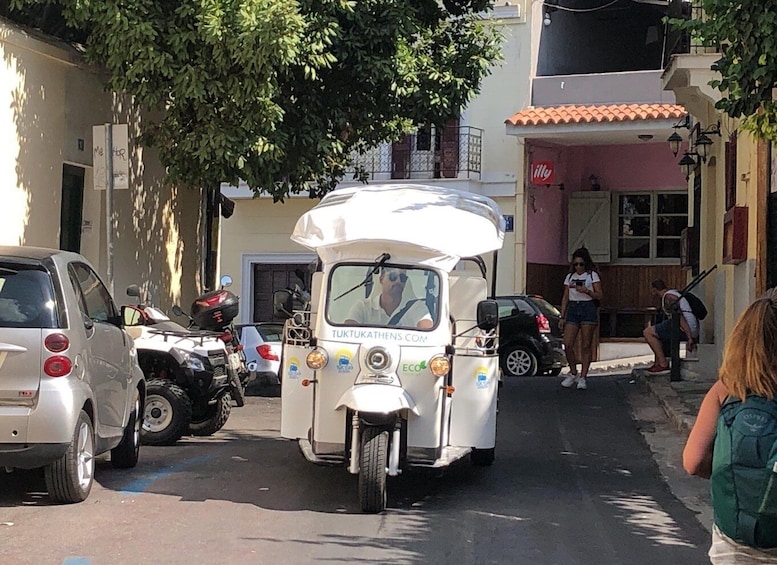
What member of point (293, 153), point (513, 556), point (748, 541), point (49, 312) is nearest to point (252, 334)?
point (293, 153)

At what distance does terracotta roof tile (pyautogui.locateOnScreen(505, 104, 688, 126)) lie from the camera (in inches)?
933

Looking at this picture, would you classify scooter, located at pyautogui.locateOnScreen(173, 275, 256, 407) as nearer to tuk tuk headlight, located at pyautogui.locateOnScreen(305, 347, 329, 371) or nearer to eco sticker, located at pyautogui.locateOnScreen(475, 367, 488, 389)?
tuk tuk headlight, located at pyautogui.locateOnScreen(305, 347, 329, 371)

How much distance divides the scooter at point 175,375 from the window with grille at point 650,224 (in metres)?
17.6

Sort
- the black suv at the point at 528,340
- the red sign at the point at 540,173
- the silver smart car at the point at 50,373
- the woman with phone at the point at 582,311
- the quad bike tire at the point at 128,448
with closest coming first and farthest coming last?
the silver smart car at the point at 50,373 < the quad bike tire at the point at 128,448 < the woman with phone at the point at 582,311 < the black suv at the point at 528,340 < the red sign at the point at 540,173

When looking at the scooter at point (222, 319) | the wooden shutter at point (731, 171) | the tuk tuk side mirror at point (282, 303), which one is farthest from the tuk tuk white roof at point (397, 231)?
the wooden shutter at point (731, 171)

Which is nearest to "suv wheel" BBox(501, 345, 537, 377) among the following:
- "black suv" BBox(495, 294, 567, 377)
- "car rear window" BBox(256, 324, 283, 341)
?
"black suv" BBox(495, 294, 567, 377)

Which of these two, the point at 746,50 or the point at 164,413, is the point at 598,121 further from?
the point at 746,50

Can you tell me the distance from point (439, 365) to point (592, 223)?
19.5m

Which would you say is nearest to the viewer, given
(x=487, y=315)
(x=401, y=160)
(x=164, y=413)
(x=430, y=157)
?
(x=487, y=315)

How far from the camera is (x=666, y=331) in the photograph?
16969 millimetres

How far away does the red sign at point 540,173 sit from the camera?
2550 centimetres

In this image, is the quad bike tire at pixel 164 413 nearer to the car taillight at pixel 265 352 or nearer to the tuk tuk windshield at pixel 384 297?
the tuk tuk windshield at pixel 384 297

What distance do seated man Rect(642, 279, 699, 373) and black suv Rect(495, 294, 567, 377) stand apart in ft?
7.30

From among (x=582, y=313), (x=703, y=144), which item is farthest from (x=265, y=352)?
(x=703, y=144)
